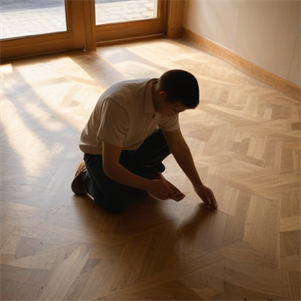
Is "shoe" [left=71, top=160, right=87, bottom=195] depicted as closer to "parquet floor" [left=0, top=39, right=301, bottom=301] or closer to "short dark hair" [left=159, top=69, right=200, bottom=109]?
"parquet floor" [left=0, top=39, right=301, bottom=301]

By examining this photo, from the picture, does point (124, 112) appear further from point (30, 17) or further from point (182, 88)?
point (30, 17)

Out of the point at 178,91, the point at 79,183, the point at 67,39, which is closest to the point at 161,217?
the point at 79,183

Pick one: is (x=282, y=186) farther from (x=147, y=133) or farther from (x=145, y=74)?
(x=145, y=74)

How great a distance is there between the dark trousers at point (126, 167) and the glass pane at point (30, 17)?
→ 228 centimetres

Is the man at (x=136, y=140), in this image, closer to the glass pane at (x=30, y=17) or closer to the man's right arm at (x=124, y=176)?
the man's right arm at (x=124, y=176)

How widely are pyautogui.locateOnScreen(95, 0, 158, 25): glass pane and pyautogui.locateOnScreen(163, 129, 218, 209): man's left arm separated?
8.53ft

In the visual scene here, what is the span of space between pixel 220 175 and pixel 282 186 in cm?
34

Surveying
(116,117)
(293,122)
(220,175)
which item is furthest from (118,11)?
(116,117)

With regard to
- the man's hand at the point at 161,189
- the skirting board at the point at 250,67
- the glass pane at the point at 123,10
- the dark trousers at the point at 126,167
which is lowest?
the skirting board at the point at 250,67

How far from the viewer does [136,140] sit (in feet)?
6.68

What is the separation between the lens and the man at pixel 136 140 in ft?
5.62

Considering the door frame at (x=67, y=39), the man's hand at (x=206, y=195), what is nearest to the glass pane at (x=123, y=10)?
the door frame at (x=67, y=39)

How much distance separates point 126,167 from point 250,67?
2.16 metres

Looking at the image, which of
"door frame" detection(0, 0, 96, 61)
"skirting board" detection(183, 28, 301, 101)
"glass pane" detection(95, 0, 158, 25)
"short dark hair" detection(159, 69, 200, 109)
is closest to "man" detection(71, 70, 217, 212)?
"short dark hair" detection(159, 69, 200, 109)
